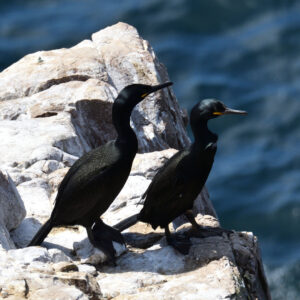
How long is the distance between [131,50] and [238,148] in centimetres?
787

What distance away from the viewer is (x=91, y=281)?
640cm

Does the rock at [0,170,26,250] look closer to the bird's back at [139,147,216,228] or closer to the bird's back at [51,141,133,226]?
the bird's back at [51,141,133,226]

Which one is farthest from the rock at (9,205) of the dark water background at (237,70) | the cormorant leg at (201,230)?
the dark water background at (237,70)

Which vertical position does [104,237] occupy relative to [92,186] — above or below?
below

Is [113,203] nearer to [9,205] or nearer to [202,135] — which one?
[9,205]

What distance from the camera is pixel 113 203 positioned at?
28.6ft

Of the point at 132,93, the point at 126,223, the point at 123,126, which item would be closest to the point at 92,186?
the point at 123,126

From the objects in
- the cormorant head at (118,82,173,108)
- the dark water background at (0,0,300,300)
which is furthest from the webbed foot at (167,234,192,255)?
the dark water background at (0,0,300,300)

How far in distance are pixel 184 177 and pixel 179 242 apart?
54cm

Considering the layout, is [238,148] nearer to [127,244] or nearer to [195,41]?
[195,41]

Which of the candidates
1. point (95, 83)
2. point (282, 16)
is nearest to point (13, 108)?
point (95, 83)

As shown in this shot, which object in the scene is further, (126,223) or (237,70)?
(237,70)

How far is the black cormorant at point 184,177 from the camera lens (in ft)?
25.2

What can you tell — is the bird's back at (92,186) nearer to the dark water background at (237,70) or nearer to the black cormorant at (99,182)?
the black cormorant at (99,182)
